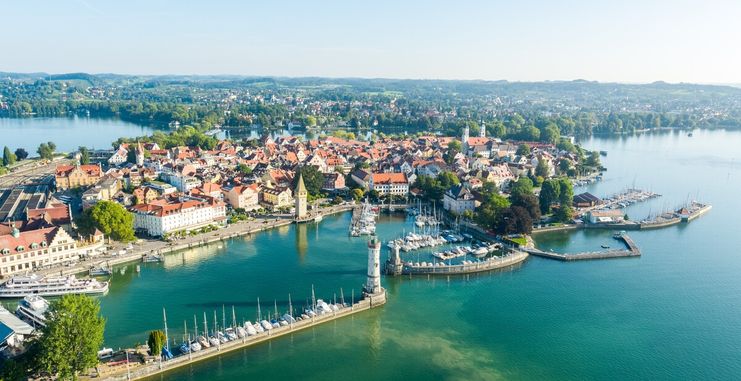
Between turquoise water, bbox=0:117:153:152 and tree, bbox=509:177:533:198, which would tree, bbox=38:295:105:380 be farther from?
turquoise water, bbox=0:117:153:152

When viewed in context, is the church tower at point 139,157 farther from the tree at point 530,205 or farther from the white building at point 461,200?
the tree at point 530,205

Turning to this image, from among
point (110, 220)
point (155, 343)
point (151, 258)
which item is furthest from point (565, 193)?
point (155, 343)

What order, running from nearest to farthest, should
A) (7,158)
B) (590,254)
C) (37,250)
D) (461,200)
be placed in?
(37,250) < (590,254) < (461,200) < (7,158)

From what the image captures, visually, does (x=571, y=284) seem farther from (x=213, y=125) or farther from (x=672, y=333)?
(x=213, y=125)

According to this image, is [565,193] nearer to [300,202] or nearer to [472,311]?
[472,311]

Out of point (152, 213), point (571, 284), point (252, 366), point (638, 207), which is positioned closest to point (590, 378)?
point (571, 284)

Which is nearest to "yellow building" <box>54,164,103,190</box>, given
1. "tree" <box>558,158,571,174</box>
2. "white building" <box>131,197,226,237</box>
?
"white building" <box>131,197,226,237</box>
